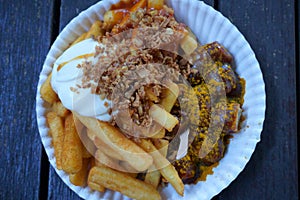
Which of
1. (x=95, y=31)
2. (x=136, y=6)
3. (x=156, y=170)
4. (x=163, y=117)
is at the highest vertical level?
(x=136, y=6)

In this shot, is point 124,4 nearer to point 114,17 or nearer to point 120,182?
point 114,17

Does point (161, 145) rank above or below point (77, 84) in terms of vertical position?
below

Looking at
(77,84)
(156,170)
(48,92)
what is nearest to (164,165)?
(156,170)

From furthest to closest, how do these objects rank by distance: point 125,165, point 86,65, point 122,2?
point 122,2
point 125,165
point 86,65

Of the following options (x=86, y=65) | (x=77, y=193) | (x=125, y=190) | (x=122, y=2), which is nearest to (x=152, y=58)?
(x=86, y=65)

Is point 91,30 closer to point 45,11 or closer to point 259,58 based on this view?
point 45,11

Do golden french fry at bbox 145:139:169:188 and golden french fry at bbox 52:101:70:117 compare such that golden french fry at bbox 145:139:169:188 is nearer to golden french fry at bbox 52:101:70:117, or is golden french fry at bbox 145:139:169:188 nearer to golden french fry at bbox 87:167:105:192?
golden french fry at bbox 87:167:105:192
